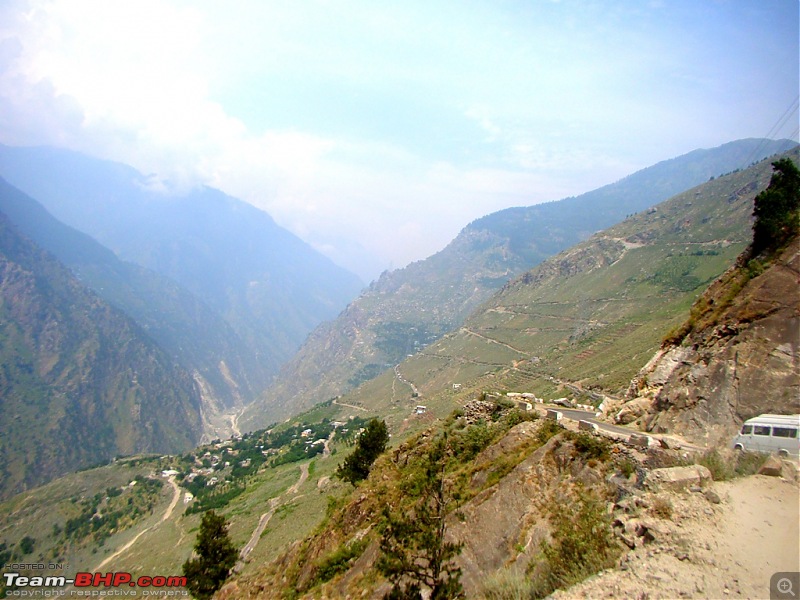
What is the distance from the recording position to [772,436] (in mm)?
12297

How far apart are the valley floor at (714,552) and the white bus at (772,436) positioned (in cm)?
348

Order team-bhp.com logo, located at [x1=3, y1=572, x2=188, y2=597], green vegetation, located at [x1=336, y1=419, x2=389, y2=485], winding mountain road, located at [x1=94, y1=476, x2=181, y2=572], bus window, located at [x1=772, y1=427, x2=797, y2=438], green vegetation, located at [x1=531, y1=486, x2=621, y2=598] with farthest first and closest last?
1. winding mountain road, located at [x1=94, y1=476, x2=181, y2=572]
2. team-bhp.com logo, located at [x1=3, y1=572, x2=188, y2=597]
3. green vegetation, located at [x1=336, y1=419, x2=389, y2=485]
4. bus window, located at [x1=772, y1=427, x2=797, y2=438]
5. green vegetation, located at [x1=531, y1=486, x2=621, y2=598]

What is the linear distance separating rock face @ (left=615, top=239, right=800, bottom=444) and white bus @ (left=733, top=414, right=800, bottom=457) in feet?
10.9

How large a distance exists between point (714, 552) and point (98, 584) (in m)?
68.5

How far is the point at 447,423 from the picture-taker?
25.1m

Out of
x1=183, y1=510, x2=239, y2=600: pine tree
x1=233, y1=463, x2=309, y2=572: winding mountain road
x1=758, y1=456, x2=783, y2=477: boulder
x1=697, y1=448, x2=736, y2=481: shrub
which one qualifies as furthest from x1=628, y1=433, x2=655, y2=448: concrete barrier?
x1=233, y1=463, x2=309, y2=572: winding mountain road

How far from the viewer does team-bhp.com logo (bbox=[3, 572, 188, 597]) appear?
36.8m

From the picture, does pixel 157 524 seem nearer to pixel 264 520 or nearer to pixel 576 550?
pixel 264 520

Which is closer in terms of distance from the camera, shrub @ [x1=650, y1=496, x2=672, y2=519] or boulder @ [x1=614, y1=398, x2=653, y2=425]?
shrub @ [x1=650, y1=496, x2=672, y2=519]

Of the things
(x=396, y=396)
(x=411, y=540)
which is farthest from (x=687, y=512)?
(x=396, y=396)

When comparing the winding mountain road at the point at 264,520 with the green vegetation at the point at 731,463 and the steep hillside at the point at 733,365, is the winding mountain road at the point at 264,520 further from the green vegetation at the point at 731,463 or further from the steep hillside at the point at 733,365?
the green vegetation at the point at 731,463

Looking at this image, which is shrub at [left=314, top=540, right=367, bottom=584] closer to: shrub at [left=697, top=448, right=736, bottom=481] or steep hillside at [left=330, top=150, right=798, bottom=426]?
shrub at [left=697, top=448, right=736, bottom=481]

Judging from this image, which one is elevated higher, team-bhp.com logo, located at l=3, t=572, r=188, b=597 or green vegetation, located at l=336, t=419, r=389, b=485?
green vegetation, located at l=336, t=419, r=389, b=485

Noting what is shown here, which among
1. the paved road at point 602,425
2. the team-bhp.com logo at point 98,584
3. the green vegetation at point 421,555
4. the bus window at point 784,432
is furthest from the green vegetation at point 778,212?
the team-bhp.com logo at point 98,584
